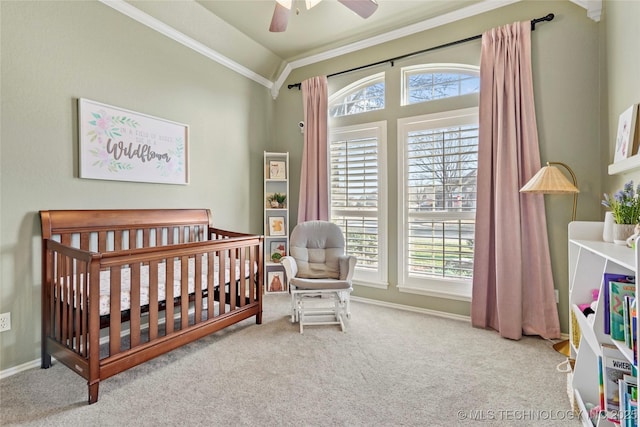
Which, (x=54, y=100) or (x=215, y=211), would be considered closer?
(x=54, y=100)

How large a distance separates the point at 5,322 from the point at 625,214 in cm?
362

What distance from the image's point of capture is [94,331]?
5.48 feet

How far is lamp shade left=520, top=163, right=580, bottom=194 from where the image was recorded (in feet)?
7.11

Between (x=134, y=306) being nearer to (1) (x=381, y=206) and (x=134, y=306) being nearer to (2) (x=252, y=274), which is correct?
(2) (x=252, y=274)

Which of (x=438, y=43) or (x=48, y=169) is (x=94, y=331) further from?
(x=438, y=43)

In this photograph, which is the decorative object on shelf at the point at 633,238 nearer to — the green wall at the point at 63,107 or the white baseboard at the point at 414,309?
the white baseboard at the point at 414,309

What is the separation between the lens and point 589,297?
1.65 meters

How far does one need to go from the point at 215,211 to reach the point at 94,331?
1.83 metres

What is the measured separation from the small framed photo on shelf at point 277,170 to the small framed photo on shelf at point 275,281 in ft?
3.87

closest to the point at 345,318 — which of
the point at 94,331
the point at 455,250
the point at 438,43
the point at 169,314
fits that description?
the point at 455,250

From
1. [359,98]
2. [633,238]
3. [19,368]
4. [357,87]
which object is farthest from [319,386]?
[357,87]

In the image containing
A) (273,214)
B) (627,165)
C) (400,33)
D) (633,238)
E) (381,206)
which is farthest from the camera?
(273,214)

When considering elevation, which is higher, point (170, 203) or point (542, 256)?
point (170, 203)

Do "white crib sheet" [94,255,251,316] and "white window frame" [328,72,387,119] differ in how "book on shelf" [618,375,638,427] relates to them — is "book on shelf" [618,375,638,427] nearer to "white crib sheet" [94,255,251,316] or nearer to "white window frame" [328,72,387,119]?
"white crib sheet" [94,255,251,316]
